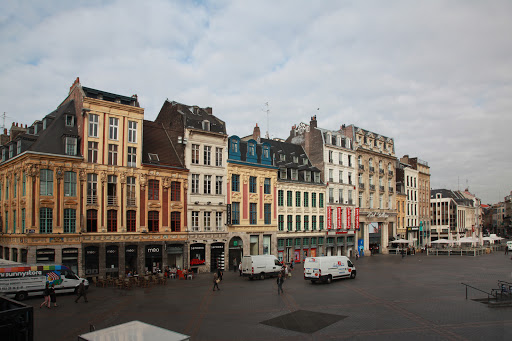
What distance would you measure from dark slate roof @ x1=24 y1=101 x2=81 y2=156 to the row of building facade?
0.09 metres

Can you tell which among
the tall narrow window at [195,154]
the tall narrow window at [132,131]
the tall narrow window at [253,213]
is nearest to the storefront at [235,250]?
the tall narrow window at [253,213]

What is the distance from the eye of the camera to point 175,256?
44.1 meters

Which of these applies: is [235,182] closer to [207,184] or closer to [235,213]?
[235,213]

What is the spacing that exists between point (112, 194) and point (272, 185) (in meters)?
21.9

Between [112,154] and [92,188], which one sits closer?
[92,188]

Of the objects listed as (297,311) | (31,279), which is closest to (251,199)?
(31,279)

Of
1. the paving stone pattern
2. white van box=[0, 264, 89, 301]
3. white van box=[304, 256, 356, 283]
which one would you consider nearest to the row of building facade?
white van box=[0, 264, 89, 301]

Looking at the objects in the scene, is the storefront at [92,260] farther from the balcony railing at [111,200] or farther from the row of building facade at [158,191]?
the balcony railing at [111,200]

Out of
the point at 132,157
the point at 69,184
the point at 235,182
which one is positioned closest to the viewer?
the point at 69,184

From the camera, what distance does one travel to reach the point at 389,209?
79938 mm

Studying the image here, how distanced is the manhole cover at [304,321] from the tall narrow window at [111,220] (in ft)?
74.3

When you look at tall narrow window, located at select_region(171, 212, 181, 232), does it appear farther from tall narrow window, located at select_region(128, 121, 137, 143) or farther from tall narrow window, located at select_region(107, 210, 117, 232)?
tall narrow window, located at select_region(128, 121, 137, 143)

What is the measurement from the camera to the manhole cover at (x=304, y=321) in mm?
19758

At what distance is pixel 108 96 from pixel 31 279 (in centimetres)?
1937
